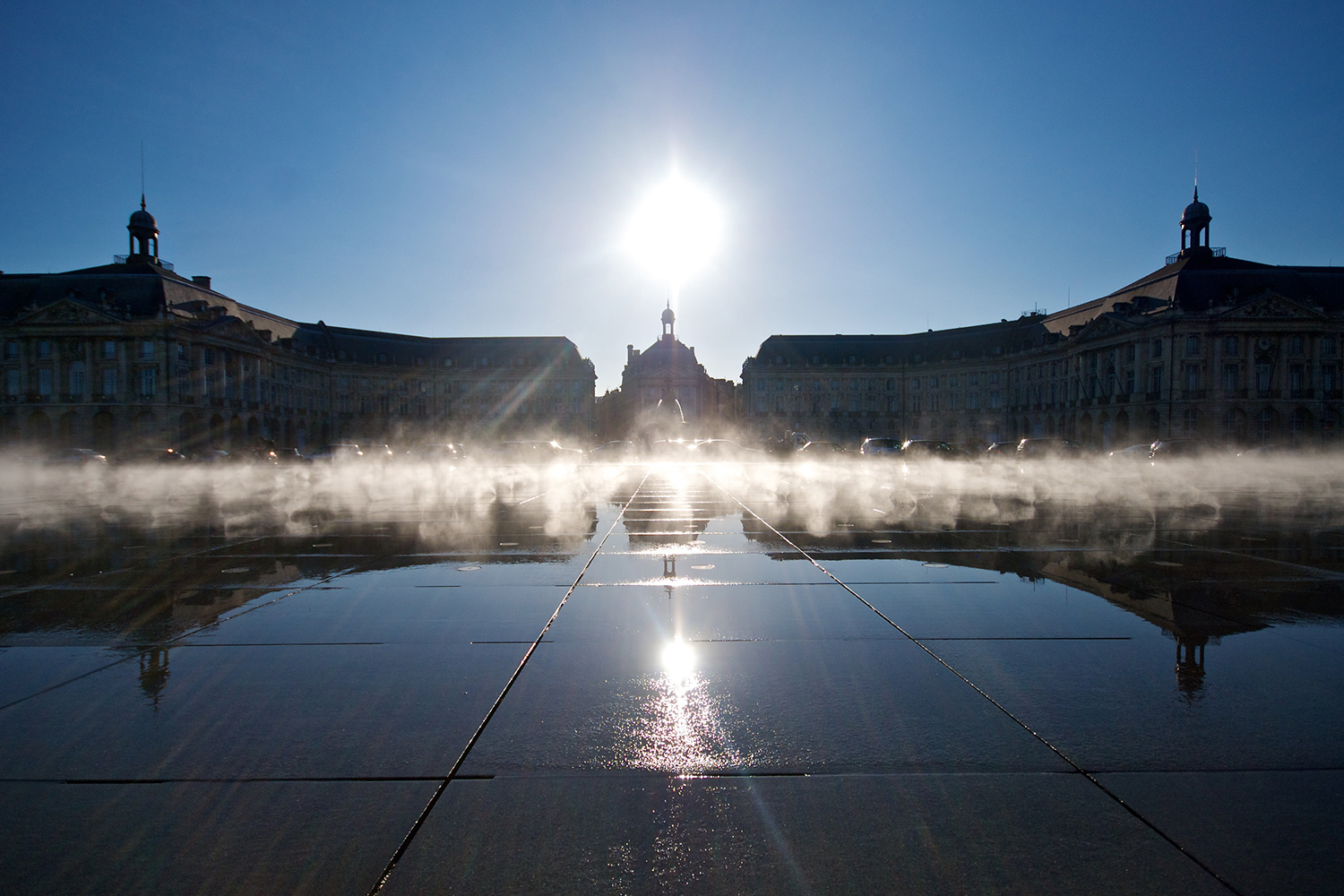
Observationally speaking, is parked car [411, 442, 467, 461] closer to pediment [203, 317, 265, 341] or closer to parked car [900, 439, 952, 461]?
parked car [900, 439, 952, 461]

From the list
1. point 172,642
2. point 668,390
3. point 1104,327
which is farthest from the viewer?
point 668,390

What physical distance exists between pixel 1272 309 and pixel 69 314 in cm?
10652

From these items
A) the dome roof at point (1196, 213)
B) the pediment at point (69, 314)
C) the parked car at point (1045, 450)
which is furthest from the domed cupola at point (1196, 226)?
the pediment at point (69, 314)

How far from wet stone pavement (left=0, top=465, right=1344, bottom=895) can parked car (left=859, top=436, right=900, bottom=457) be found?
36910mm


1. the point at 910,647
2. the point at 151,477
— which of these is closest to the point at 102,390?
the point at 151,477

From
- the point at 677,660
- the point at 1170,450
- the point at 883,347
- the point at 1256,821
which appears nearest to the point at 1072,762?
the point at 1256,821

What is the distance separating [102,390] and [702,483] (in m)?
70.9

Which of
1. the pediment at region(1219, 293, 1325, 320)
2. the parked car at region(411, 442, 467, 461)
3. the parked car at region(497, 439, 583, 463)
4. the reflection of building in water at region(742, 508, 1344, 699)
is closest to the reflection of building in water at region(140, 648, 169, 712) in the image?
the reflection of building in water at region(742, 508, 1344, 699)

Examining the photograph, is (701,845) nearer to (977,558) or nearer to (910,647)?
(910,647)

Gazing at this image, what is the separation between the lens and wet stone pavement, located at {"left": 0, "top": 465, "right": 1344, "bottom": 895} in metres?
2.74

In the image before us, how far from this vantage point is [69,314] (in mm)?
70000

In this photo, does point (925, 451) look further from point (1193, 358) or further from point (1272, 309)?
point (1272, 309)

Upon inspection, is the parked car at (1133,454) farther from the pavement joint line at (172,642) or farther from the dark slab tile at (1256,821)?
the dark slab tile at (1256,821)

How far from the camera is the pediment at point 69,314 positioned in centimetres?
6944
